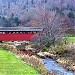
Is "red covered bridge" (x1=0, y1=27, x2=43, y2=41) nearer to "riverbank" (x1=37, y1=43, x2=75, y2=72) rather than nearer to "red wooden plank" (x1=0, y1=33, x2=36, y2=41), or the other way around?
"red wooden plank" (x1=0, y1=33, x2=36, y2=41)

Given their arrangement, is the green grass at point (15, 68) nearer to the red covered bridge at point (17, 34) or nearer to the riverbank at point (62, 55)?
the riverbank at point (62, 55)

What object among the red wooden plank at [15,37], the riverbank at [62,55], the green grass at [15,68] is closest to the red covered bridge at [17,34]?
the red wooden plank at [15,37]

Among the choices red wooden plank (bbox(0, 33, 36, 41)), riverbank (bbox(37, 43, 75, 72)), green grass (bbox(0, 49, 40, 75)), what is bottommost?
red wooden plank (bbox(0, 33, 36, 41))

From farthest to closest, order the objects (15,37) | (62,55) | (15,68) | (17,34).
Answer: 1. (17,34)
2. (15,37)
3. (62,55)
4. (15,68)

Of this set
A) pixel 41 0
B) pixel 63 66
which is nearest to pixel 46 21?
pixel 63 66

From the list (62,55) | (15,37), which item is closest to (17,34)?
(15,37)

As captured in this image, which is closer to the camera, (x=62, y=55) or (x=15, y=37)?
(x=62, y=55)

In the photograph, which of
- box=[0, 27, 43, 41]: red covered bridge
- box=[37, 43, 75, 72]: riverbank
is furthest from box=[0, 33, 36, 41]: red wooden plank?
box=[37, 43, 75, 72]: riverbank

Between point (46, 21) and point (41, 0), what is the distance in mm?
87352

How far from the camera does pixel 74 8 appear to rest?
91.4 m

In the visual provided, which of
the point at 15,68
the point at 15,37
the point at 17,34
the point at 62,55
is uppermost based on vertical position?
the point at 15,68

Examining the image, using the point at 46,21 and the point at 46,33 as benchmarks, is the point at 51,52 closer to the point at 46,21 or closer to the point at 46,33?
the point at 46,33

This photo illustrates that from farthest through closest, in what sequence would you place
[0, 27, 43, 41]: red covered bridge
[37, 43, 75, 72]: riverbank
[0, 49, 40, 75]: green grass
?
1. [0, 27, 43, 41]: red covered bridge
2. [37, 43, 75, 72]: riverbank
3. [0, 49, 40, 75]: green grass

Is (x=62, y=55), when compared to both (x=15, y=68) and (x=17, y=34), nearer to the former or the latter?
(x=15, y=68)
